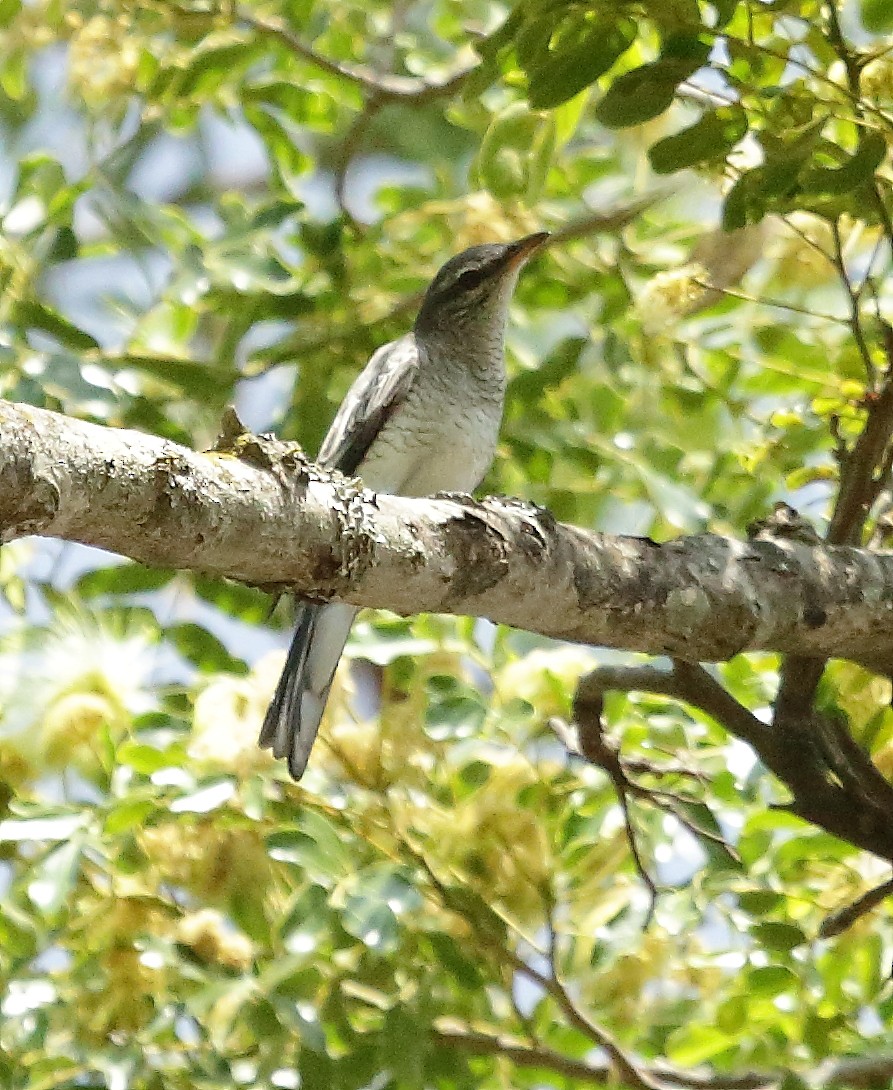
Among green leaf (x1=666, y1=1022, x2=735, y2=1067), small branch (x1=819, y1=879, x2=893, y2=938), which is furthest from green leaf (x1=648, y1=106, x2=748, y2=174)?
green leaf (x1=666, y1=1022, x2=735, y2=1067)

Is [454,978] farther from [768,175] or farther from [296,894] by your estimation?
[768,175]

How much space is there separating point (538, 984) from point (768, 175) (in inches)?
60.7

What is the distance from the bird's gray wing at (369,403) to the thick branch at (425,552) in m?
1.48

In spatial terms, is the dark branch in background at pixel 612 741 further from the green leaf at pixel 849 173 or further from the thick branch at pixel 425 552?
the green leaf at pixel 849 173

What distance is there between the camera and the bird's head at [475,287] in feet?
12.3

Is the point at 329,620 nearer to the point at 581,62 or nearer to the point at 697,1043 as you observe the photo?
the point at 697,1043

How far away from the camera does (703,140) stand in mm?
2402

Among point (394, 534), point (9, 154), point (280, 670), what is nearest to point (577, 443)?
point (280, 670)

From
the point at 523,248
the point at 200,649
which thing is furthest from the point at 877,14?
the point at 200,649

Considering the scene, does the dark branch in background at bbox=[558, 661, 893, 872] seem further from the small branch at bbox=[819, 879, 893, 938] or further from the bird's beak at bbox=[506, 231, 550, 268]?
the bird's beak at bbox=[506, 231, 550, 268]

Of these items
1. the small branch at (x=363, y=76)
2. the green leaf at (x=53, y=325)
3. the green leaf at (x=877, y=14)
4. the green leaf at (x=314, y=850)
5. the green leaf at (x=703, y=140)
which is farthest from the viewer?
the small branch at (x=363, y=76)

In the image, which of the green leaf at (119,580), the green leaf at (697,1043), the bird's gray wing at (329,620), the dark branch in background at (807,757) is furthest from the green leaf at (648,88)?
the green leaf at (697,1043)

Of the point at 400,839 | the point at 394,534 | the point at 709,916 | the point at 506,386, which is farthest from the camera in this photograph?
the point at 506,386

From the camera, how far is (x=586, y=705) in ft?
8.88
